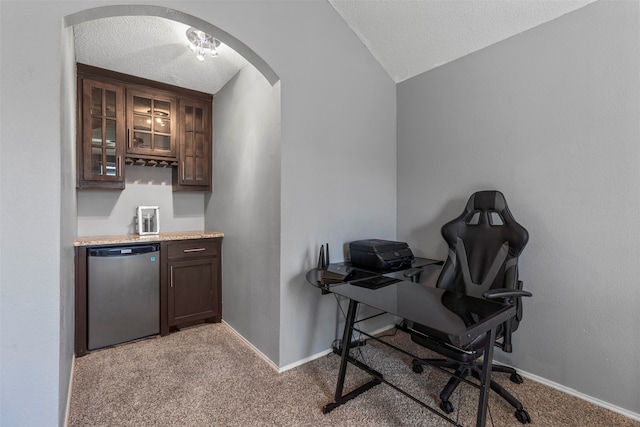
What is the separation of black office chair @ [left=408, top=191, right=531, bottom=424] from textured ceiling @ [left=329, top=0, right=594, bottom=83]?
4.11 feet

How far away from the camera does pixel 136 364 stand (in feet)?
7.54

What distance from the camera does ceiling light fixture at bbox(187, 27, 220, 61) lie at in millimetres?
2344

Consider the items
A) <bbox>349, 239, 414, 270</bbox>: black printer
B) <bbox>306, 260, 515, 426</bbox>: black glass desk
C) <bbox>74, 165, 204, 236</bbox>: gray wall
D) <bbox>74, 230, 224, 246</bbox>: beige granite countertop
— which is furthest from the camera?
<bbox>74, 165, 204, 236</bbox>: gray wall

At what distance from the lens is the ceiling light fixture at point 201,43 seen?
234 cm

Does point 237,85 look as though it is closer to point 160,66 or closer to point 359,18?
point 160,66

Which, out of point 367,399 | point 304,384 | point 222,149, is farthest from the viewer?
point 222,149

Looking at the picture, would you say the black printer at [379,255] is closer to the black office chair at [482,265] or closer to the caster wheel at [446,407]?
the black office chair at [482,265]

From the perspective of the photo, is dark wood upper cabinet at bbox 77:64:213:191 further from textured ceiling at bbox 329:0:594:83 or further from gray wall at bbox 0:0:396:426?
textured ceiling at bbox 329:0:594:83

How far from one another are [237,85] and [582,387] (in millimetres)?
3614

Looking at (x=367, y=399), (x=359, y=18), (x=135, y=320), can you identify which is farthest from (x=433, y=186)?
(x=135, y=320)

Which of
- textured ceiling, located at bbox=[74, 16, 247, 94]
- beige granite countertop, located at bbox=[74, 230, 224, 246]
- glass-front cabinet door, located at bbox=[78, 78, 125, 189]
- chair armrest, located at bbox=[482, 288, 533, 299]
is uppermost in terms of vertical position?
textured ceiling, located at bbox=[74, 16, 247, 94]

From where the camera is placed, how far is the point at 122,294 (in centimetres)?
261

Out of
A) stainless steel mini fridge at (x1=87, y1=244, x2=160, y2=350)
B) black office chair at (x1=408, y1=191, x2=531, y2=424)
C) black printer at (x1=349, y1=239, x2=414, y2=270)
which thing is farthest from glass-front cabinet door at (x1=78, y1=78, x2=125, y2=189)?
black office chair at (x1=408, y1=191, x2=531, y2=424)

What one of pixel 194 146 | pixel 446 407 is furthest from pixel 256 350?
pixel 194 146
